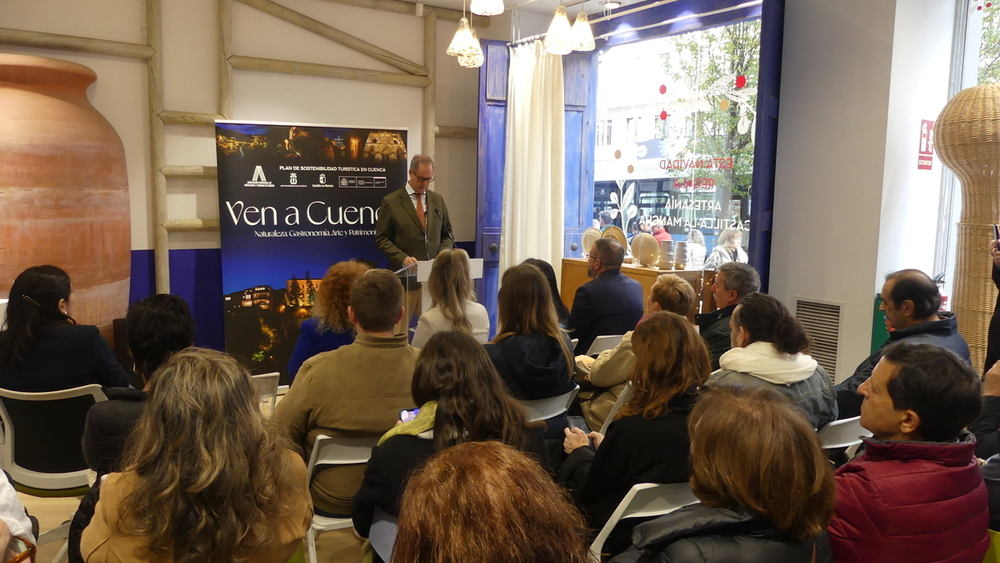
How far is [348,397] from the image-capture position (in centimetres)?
216

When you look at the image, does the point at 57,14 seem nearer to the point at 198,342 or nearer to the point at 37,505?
the point at 198,342

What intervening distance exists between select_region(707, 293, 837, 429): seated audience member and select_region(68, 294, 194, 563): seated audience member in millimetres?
1642

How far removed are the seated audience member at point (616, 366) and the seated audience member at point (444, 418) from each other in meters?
1.04

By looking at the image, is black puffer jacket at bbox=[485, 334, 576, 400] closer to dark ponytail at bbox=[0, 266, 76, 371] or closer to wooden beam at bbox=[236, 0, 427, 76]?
dark ponytail at bbox=[0, 266, 76, 371]

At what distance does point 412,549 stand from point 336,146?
16.1 feet

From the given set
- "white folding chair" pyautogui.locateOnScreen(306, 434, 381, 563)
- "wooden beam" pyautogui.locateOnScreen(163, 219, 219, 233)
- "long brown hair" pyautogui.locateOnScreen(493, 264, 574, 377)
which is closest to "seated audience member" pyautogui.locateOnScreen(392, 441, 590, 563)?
"white folding chair" pyautogui.locateOnScreen(306, 434, 381, 563)

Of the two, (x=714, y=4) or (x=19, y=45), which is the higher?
(x=714, y=4)

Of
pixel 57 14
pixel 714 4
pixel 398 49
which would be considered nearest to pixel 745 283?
pixel 714 4

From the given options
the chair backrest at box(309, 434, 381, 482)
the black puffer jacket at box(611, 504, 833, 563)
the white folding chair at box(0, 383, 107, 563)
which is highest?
the black puffer jacket at box(611, 504, 833, 563)

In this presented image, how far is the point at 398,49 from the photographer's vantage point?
19.5 feet

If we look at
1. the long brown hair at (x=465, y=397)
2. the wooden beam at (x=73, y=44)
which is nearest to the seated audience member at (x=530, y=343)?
the long brown hair at (x=465, y=397)

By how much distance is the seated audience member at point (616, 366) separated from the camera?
8.98 feet

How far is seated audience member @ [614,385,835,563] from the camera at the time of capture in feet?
4.09

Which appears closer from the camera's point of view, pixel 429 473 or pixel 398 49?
pixel 429 473
